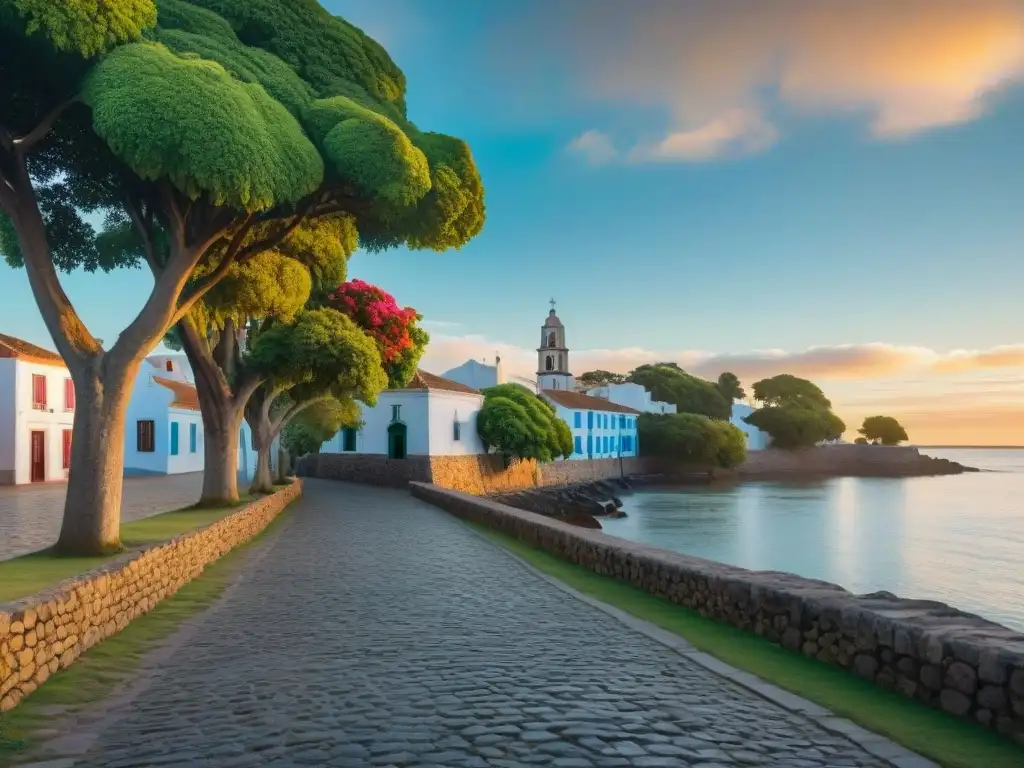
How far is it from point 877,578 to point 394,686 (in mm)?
28633

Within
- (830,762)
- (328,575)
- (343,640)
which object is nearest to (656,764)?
(830,762)

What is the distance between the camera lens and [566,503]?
56.3 m

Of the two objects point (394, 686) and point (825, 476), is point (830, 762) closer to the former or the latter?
point (394, 686)

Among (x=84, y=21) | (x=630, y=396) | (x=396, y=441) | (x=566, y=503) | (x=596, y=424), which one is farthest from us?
(x=630, y=396)

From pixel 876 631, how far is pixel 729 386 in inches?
4419

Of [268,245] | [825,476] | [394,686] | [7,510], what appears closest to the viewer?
[394,686]

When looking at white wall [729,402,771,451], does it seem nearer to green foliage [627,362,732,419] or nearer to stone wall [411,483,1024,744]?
green foliage [627,362,732,419]

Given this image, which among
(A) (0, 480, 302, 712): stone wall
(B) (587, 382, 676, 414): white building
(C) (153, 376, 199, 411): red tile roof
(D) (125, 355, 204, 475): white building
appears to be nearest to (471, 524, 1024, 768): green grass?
(A) (0, 480, 302, 712): stone wall

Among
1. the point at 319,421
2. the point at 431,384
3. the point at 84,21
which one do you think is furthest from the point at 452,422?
the point at 84,21

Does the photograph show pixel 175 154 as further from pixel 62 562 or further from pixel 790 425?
pixel 790 425

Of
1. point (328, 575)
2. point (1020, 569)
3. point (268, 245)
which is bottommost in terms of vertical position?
point (1020, 569)

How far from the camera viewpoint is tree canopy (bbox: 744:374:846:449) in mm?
108062

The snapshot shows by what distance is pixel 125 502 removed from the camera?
987 inches

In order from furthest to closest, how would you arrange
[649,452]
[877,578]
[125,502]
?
1. [649,452]
2. [877,578]
3. [125,502]
